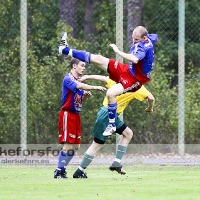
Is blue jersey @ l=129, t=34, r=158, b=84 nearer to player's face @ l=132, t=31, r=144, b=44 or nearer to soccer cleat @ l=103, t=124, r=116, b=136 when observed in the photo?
player's face @ l=132, t=31, r=144, b=44

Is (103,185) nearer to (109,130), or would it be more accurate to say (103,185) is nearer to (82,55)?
(109,130)

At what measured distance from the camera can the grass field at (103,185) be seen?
28.4ft

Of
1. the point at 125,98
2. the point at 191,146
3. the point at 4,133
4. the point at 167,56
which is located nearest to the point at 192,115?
the point at 191,146

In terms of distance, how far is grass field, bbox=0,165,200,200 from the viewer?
28.4 ft

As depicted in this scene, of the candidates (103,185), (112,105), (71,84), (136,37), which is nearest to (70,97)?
(71,84)

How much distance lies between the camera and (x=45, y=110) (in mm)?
16906

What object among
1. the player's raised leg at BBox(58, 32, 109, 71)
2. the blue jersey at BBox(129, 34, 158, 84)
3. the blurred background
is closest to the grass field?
the blue jersey at BBox(129, 34, 158, 84)

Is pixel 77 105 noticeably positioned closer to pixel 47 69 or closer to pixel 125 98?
pixel 125 98

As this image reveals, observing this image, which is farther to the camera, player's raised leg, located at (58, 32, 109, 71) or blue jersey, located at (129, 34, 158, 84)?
blue jersey, located at (129, 34, 158, 84)

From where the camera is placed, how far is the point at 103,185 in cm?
996

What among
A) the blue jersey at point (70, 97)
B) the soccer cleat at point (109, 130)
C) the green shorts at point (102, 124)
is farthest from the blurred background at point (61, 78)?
the soccer cleat at point (109, 130)

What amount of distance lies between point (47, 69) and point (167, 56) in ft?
12.9

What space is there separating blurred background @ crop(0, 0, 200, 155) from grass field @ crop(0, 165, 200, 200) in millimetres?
3419

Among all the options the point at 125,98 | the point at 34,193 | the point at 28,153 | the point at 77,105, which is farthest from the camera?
the point at 28,153
